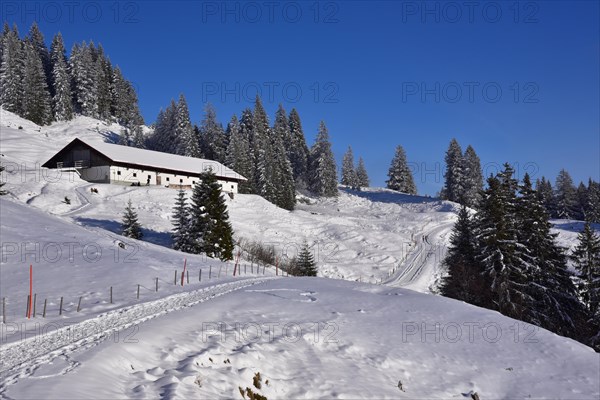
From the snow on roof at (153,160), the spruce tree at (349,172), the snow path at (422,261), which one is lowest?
the snow path at (422,261)

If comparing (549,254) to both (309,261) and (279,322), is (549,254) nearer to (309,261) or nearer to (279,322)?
(309,261)

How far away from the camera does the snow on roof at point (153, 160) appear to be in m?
57.6

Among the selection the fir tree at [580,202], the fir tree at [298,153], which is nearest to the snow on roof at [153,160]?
the fir tree at [298,153]

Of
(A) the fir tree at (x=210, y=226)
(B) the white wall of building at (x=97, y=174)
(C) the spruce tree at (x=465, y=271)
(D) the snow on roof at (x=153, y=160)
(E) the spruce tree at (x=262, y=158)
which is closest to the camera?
(C) the spruce tree at (x=465, y=271)

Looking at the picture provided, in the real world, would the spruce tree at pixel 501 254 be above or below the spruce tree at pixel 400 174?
below

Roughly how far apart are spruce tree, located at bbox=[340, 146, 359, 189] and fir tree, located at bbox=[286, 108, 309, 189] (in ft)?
42.6

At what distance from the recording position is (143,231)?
139ft

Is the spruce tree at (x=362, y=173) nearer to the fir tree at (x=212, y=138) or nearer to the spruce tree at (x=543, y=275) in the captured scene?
the fir tree at (x=212, y=138)

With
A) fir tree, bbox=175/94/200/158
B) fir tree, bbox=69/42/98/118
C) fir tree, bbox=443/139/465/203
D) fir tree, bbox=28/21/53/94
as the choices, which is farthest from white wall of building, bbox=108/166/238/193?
fir tree, bbox=28/21/53/94

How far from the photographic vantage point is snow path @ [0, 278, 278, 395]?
8.98 metres

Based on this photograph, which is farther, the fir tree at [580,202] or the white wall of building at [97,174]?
the fir tree at [580,202]

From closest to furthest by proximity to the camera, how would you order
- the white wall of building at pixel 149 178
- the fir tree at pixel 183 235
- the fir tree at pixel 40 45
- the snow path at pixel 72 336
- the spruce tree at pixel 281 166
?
the snow path at pixel 72 336, the fir tree at pixel 183 235, the white wall of building at pixel 149 178, the spruce tree at pixel 281 166, the fir tree at pixel 40 45

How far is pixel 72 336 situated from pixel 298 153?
84.6m

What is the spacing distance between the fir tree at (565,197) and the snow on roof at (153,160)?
6554 centimetres
